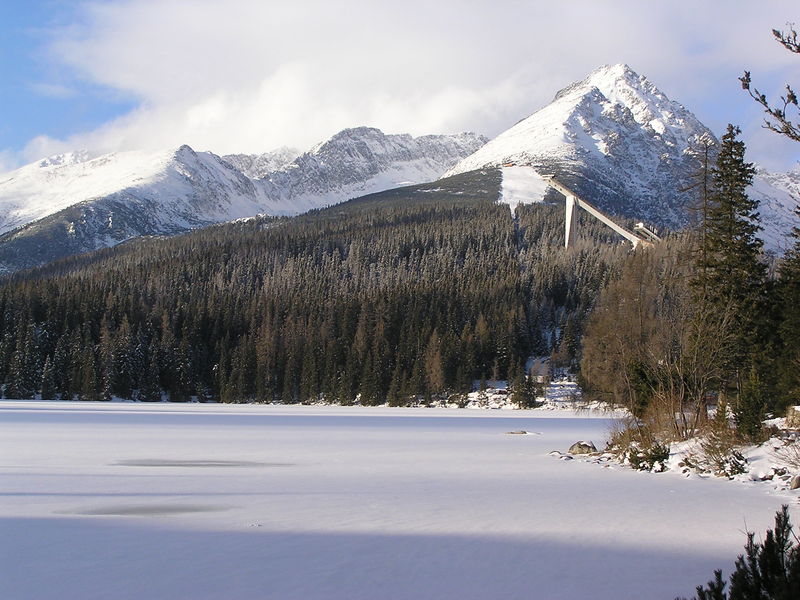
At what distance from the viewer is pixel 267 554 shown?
11.1 m

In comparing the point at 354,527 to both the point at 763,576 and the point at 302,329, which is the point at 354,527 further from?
the point at 302,329

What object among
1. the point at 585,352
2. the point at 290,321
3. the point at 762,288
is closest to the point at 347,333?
the point at 290,321

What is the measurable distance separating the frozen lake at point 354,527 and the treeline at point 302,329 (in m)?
67.4

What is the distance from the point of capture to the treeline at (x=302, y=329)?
94562mm

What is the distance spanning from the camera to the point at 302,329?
375 feet

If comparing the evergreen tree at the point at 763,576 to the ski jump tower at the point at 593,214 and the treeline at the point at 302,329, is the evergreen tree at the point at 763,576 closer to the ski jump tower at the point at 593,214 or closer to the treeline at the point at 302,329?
the treeline at the point at 302,329

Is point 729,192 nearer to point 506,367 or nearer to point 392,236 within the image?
point 506,367

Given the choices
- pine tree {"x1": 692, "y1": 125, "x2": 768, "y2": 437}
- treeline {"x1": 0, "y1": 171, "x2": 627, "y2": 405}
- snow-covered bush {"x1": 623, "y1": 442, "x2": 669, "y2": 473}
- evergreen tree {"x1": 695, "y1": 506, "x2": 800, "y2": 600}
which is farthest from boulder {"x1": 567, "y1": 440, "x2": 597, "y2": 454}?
→ treeline {"x1": 0, "y1": 171, "x2": 627, "y2": 405}

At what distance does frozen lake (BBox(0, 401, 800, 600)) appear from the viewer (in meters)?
9.80

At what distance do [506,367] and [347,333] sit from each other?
25.3m

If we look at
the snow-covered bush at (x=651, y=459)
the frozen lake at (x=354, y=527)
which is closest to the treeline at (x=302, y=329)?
the snow-covered bush at (x=651, y=459)

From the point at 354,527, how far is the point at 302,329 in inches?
4014

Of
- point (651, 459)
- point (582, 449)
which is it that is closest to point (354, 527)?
point (651, 459)

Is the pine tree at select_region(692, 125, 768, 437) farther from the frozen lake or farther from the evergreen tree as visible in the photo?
the evergreen tree
